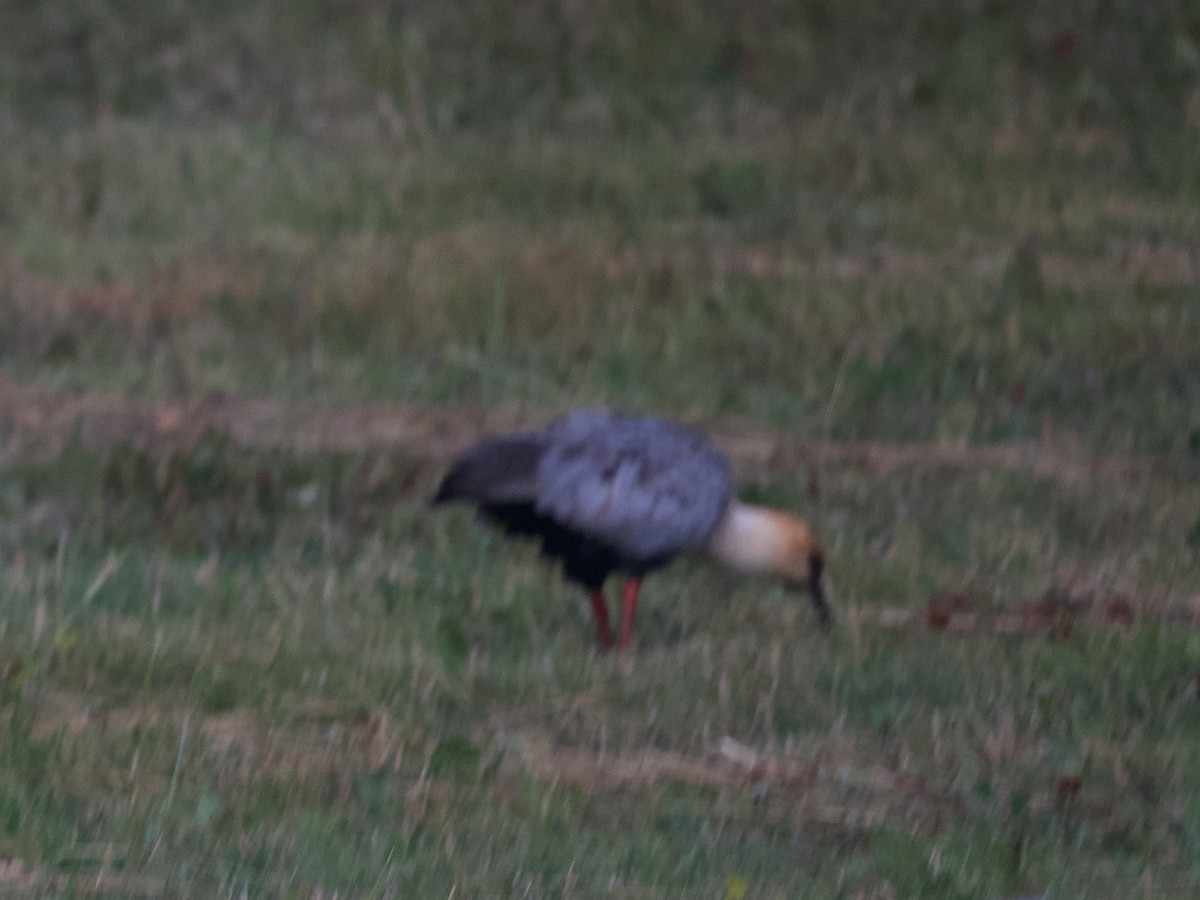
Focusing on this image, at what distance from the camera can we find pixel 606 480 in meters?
5.92

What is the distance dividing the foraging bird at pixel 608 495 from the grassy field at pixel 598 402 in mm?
239

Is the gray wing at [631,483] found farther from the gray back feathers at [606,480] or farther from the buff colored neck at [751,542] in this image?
the buff colored neck at [751,542]

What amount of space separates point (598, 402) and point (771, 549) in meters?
2.99

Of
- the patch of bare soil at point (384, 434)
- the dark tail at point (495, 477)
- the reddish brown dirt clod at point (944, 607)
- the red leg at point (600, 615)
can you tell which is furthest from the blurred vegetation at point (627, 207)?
the dark tail at point (495, 477)

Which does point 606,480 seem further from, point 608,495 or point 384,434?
point 384,434

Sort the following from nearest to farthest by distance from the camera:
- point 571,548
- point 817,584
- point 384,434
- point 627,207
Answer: point 571,548 < point 817,584 < point 384,434 < point 627,207

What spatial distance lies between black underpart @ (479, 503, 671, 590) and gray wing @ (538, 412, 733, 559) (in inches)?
1.5

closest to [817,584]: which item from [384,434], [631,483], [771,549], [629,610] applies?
[771,549]

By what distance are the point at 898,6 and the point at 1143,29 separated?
69.2 inches

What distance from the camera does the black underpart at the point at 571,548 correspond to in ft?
19.7

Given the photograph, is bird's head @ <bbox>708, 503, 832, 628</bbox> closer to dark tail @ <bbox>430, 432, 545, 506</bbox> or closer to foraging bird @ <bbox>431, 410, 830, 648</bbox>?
foraging bird @ <bbox>431, 410, 830, 648</bbox>

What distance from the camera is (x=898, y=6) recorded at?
14.0m

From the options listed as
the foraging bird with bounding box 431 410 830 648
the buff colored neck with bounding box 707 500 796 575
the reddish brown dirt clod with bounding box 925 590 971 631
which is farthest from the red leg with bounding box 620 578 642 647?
the reddish brown dirt clod with bounding box 925 590 971 631

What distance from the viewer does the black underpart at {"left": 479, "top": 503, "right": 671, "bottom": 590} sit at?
600 cm
